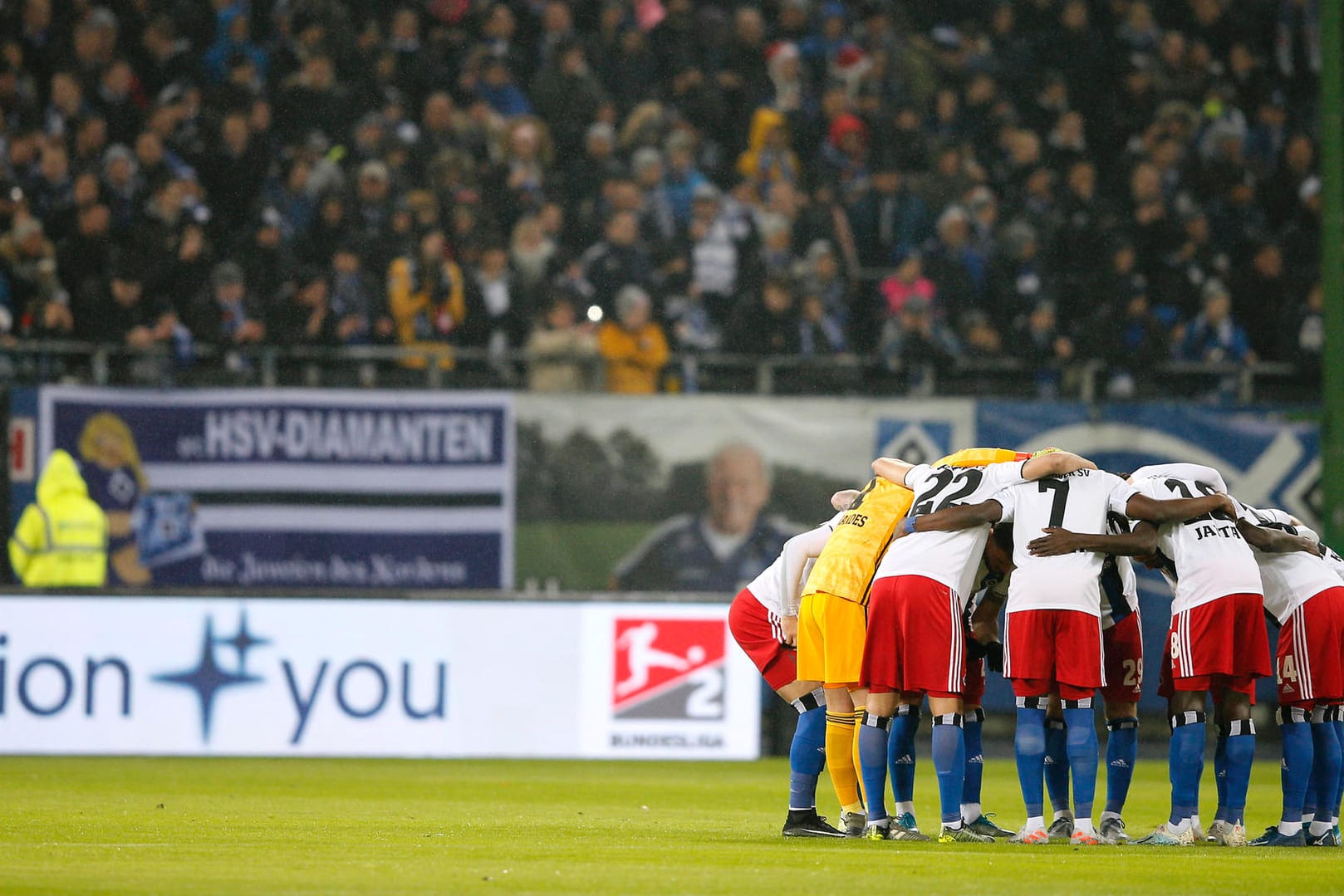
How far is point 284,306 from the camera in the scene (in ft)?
59.9

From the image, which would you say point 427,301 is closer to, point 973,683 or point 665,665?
point 665,665

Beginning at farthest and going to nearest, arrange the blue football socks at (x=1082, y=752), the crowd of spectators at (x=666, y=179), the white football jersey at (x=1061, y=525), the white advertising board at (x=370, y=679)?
1. the crowd of spectators at (x=666, y=179)
2. the white advertising board at (x=370, y=679)
3. the white football jersey at (x=1061, y=525)
4. the blue football socks at (x=1082, y=752)

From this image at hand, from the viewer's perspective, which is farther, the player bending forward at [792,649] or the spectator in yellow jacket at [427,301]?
the spectator in yellow jacket at [427,301]

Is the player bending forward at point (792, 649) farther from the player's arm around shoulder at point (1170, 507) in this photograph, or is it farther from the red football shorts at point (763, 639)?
the player's arm around shoulder at point (1170, 507)

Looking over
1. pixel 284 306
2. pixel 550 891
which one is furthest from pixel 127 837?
pixel 284 306

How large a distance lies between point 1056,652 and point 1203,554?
93 centimetres

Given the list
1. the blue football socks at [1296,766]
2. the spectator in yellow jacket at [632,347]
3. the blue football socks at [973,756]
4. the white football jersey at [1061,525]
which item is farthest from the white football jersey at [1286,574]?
the spectator in yellow jacket at [632,347]

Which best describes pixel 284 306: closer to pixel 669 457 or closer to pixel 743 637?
pixel 669 457

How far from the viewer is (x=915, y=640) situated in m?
9.34

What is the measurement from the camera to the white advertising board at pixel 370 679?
15.6m

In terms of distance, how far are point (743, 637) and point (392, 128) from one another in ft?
35.1

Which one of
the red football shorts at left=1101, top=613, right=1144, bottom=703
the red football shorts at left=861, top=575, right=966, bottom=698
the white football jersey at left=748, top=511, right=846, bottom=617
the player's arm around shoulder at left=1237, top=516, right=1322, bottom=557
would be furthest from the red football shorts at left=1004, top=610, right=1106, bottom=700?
the white football jersey at left=748, top=511, right=846, bottom=617

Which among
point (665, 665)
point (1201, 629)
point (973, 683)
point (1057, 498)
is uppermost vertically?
point (1057, 498)

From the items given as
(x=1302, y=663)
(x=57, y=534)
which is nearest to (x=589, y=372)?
(x=57, y=534)
